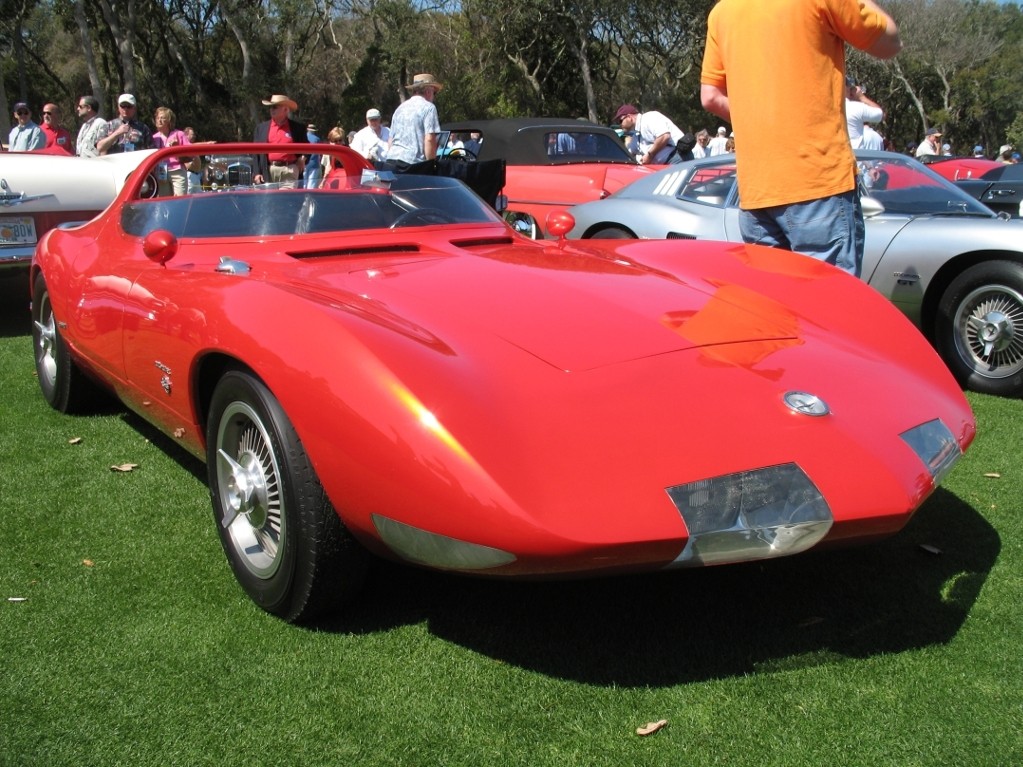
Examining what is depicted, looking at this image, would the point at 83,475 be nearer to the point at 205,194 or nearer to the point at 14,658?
the point at 205,194

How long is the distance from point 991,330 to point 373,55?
35229 mm

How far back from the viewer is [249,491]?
2459 mm

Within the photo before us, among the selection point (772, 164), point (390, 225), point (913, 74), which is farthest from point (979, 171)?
point (913, 74)

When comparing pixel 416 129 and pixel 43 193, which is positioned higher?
pixel 416 129

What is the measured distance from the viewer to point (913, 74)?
1799 inches

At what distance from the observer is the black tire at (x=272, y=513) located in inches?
85.7

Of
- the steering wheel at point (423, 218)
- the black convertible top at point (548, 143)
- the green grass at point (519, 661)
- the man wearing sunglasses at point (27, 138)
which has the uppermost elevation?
the black convertible top at point (548, 143)

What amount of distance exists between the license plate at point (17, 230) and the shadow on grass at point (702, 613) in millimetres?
4795

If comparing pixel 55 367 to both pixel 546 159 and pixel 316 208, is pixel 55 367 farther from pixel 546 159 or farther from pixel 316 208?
pixel 546 159

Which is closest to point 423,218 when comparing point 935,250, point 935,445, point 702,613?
point 702,613

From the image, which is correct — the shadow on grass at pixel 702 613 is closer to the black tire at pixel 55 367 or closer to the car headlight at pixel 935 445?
the car headlight at pixel 935 445

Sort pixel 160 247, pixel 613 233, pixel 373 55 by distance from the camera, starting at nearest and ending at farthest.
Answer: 1. pixel 160 247
2. pixel 613 233
3. pixel 373 55

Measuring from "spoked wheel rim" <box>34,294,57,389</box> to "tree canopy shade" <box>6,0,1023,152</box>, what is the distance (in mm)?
29570

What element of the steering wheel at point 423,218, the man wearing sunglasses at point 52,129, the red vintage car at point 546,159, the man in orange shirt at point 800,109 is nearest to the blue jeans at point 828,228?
the man in orange shirt at point 800,109
